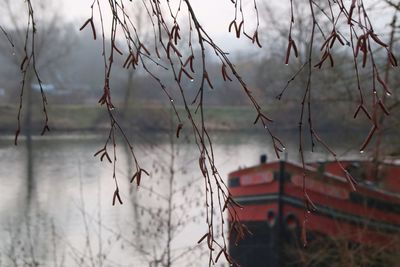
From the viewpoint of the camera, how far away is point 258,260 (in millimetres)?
7016

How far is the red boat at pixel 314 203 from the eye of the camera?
613 centimetres

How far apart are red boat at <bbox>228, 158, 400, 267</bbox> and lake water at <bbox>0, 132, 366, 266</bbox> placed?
552mm

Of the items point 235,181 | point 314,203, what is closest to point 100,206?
point 235,181

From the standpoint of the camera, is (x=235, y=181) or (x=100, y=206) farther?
(x=100, y=206)

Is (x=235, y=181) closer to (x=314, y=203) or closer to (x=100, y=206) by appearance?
(x=314, y=203)

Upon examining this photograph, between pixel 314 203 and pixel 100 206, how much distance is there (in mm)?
2712

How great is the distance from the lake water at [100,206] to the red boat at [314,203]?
1.81 feet

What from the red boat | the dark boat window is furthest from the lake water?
the red boat

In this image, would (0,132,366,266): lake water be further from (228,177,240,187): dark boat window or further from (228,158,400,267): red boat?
(228,158,400,267): red boat

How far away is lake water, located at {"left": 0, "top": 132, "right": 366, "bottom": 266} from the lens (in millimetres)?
6016

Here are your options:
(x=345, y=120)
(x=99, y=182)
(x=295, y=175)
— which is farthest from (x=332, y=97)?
(x=99, y=182)

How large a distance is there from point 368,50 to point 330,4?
223mm

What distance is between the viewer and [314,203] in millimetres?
5930

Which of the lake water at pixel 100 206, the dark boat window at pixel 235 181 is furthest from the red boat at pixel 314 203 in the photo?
the lake water at pixel 100 206
